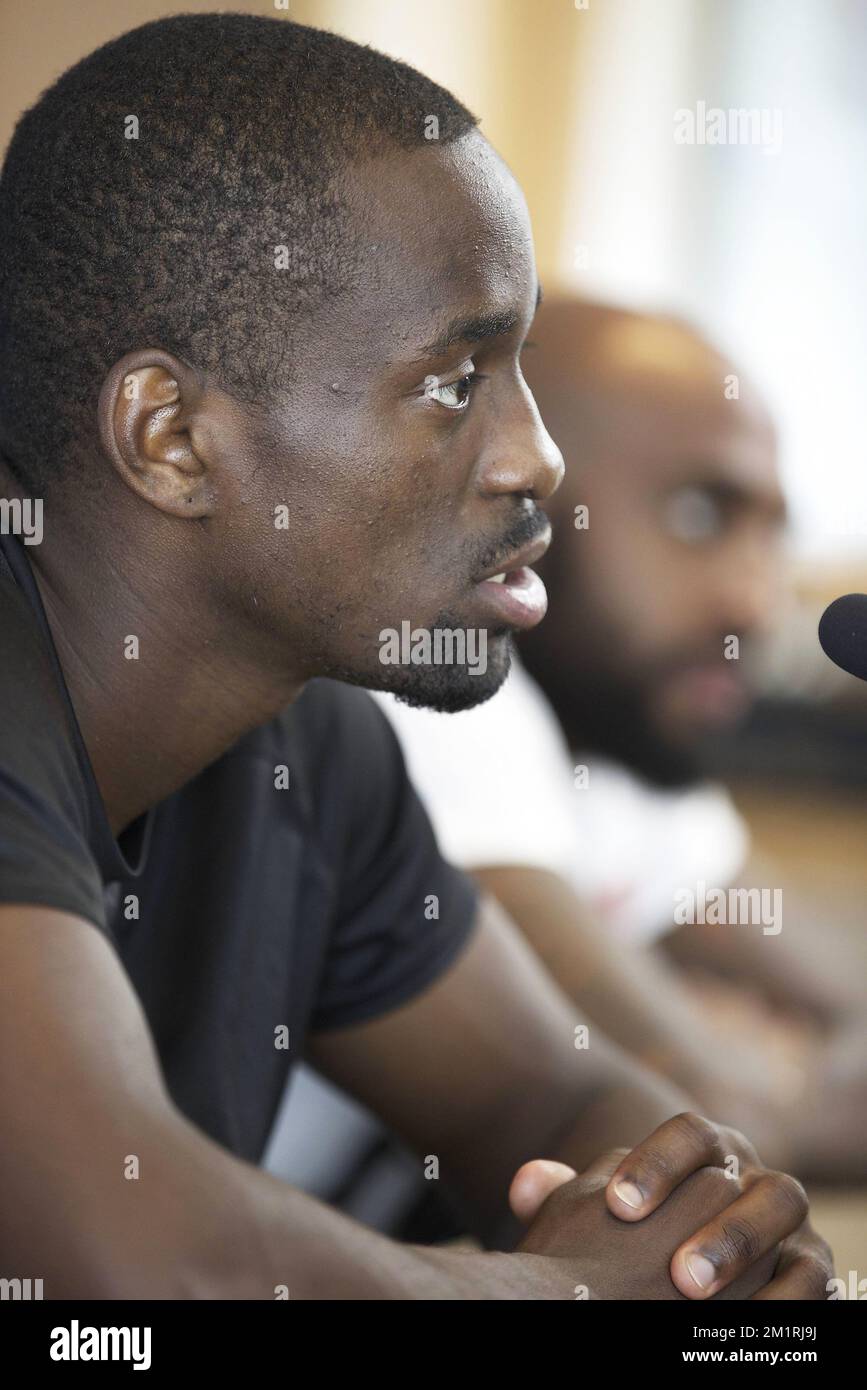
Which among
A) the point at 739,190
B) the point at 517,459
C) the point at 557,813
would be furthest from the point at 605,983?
the point at 739,190

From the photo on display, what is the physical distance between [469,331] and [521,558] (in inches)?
4.3

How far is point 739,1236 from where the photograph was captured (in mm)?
608

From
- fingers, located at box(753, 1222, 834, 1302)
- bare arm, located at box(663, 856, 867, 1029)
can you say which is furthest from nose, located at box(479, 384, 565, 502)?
bare arm, located at box(663, 856, 867, 1029)

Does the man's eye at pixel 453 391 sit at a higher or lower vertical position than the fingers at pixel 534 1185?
higher

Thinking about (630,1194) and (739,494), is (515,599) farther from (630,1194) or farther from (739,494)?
(739,494)

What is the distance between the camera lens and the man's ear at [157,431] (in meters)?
0.64

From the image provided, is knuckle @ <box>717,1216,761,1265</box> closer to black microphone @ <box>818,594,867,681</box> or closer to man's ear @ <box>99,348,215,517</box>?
black microphone @ <box>818,594,867,681</box>

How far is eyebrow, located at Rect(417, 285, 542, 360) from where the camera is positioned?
639 millimetres

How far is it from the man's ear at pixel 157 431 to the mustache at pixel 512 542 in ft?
0.40

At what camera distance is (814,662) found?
8.96ft

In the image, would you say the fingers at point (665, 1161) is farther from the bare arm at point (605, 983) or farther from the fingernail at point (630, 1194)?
the bare arm at point (605, 983)

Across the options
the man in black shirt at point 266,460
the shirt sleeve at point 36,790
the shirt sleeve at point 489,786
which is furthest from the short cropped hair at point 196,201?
the shirt sleeve at point 489,786

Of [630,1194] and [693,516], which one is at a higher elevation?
[693,516]
